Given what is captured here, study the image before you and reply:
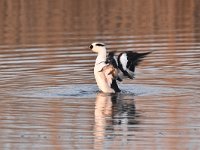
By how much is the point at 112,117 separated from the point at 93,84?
3.98m

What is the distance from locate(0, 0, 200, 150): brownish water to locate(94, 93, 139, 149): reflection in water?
0.02 metres

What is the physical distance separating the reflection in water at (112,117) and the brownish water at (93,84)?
0.02 m

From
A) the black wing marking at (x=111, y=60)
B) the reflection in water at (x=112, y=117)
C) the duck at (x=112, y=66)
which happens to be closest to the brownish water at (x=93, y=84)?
the reflection in water at (x=112, y=117)

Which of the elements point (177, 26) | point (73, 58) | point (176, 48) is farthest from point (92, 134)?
point (177, 26)

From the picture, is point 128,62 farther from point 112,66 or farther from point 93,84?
point 93,84

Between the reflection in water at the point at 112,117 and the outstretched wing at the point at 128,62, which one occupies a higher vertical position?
the outstretched wing at the point at 128,62

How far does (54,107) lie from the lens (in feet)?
→ 53.8

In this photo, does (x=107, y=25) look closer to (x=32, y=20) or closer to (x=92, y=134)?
(x=32, y=20)

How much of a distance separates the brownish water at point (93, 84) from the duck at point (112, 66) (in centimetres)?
27

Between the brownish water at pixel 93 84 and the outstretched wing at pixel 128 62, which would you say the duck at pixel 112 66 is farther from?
the brownish water at pixel 93 84

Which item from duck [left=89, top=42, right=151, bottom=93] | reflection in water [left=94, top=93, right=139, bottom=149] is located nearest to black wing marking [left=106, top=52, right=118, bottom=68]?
duck [left=89, top=42, right=151, bottom=93]

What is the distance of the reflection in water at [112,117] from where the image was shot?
543 inches

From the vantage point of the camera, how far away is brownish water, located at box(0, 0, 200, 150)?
45.2 ft

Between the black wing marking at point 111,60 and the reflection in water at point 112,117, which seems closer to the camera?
the reflection in water at point 112,117
